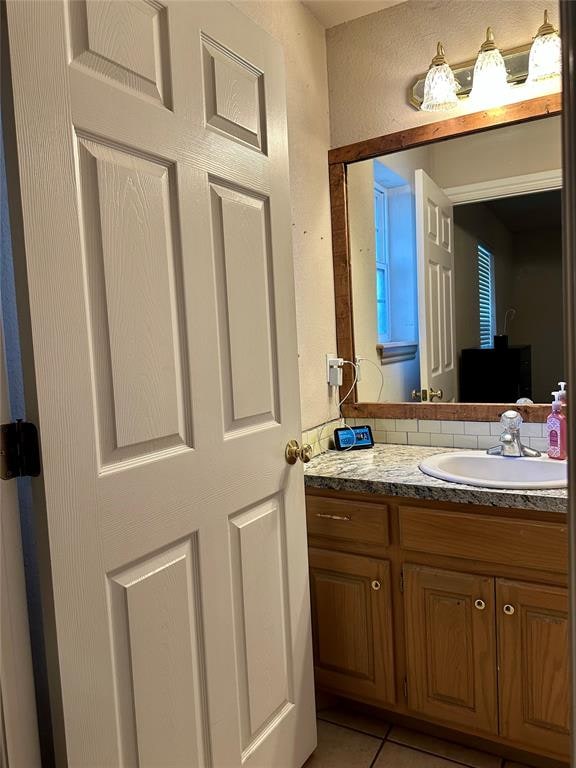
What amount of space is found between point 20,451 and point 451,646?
4.40ft

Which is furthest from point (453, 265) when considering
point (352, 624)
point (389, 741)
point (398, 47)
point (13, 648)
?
point (13, 648)

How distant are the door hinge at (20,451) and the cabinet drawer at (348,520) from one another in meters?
1.06

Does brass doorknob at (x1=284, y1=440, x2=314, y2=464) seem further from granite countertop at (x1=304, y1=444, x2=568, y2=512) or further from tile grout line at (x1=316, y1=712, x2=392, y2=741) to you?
tile grout line at (x1=316, y1=712, x2=392, y2=741)

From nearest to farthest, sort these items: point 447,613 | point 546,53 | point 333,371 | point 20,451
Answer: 1. point 20,451
2. point 447,613
3. point 546,53
4. point 333,371

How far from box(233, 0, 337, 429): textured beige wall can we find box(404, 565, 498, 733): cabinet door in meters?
0.74

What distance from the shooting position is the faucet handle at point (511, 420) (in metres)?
1.79

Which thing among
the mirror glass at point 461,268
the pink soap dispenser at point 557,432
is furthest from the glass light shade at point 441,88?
the pink soap dispenser at point 557,432

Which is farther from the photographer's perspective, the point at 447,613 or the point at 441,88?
the point at 441,88

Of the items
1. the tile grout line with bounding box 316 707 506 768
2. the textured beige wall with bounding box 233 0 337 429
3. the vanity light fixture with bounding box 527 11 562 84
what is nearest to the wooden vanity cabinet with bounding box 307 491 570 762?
the tile grout line with bounding box 316 707 506 768

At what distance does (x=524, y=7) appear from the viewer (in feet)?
5.88

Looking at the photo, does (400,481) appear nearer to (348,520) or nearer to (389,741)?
(348,520)

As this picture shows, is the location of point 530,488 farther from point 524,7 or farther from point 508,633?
point 524,7

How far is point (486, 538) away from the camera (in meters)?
1.49

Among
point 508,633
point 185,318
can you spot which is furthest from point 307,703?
point 185,318
